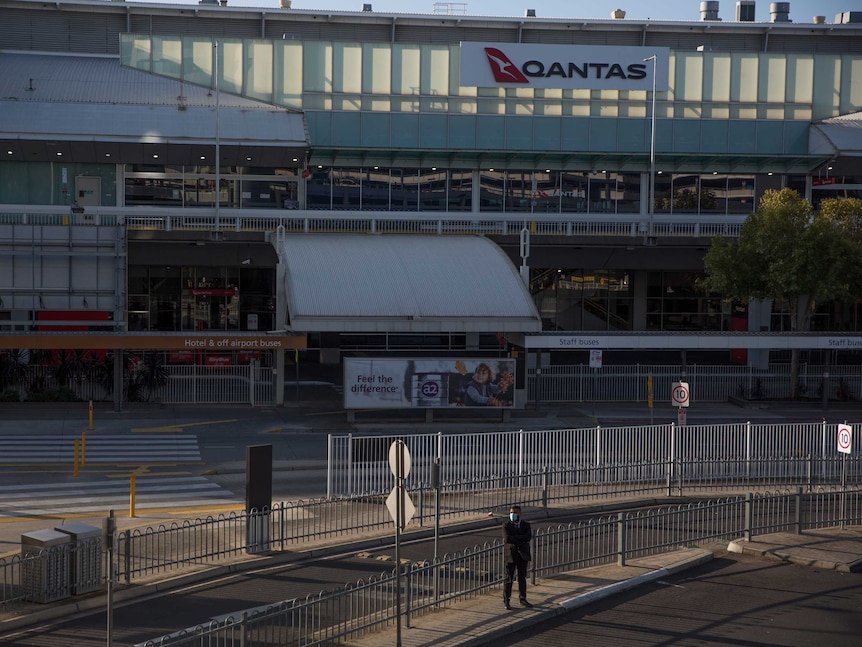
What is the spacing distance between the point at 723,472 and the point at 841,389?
60.8 ft

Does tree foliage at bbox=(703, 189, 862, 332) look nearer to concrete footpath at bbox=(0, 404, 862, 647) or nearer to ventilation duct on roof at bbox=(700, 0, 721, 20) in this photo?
concrete footpath at bbox=(0, 404, 862, 647)

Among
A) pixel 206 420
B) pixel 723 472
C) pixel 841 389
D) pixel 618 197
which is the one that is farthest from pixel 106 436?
pixel 618 197

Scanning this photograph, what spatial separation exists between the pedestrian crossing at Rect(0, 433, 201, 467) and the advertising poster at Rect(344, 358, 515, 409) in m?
5.73

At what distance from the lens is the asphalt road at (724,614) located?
45.7ft

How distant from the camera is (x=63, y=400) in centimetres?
3588

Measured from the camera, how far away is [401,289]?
37.1 meters

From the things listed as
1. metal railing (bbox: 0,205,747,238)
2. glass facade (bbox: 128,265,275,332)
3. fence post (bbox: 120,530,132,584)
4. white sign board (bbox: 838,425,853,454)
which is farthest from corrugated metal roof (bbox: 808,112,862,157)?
fence post (bbox: 120,530,132,584)

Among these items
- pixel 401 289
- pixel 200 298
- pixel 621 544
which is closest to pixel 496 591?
pixel 621 544

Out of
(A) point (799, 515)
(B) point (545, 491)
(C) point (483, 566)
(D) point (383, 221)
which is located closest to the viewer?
(C) point (483, 566)

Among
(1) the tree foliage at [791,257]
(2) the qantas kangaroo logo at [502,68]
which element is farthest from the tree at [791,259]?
(2) the qantas kangaroo logo at [502,68]

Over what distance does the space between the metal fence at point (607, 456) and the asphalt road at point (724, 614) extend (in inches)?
260

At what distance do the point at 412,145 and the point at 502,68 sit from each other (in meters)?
6.06

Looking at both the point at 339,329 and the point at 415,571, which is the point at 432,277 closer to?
the point at 339,329

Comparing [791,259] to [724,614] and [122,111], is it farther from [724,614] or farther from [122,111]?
[122,111]
